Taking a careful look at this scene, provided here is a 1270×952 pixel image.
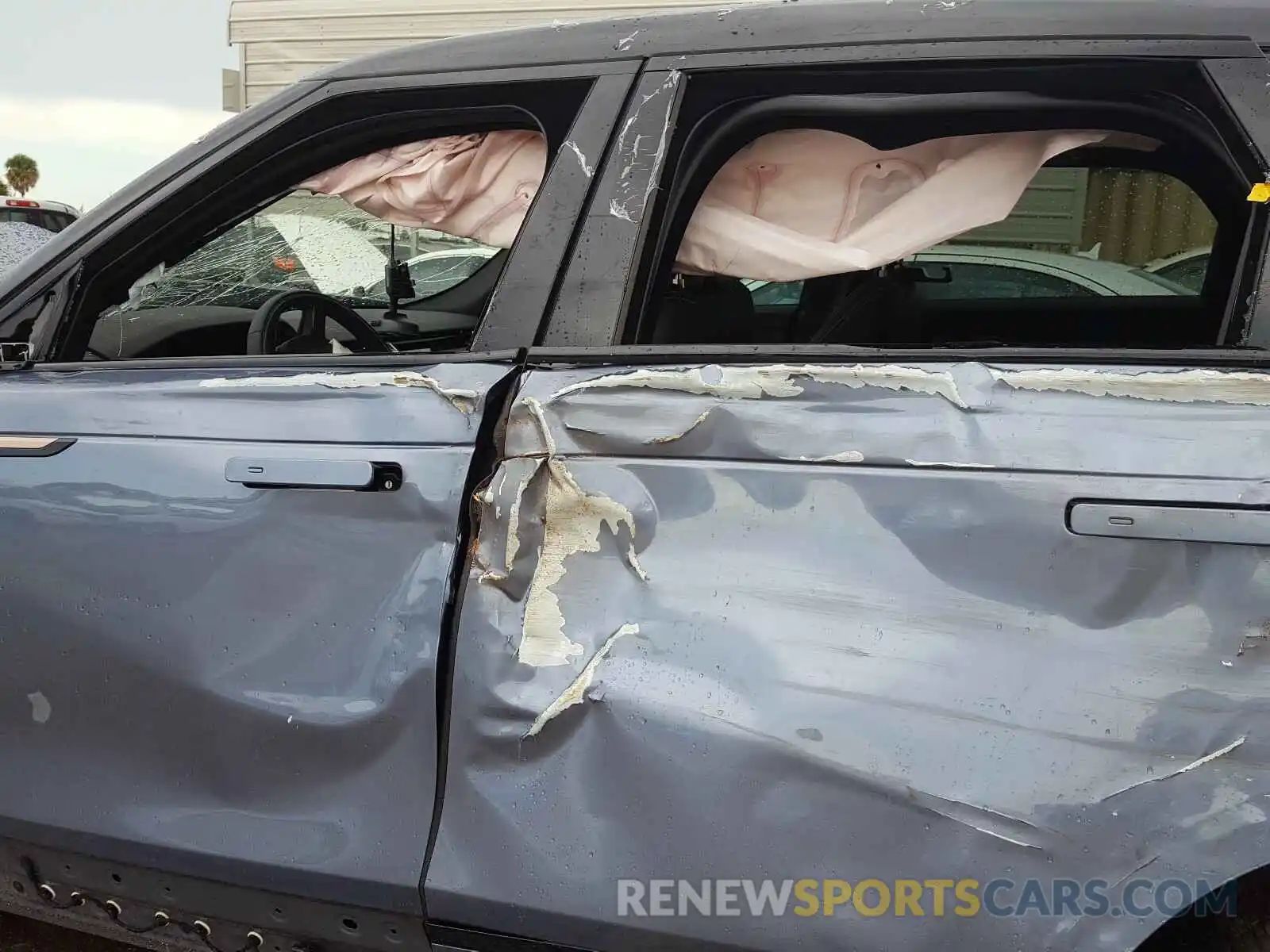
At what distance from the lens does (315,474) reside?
1.45 meters

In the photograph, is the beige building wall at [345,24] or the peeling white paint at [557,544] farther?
the beige building wall at [345,24]

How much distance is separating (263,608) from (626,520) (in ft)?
1.88

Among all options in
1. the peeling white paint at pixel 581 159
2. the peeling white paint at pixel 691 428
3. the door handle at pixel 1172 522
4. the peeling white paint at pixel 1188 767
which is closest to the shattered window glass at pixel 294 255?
the peeling white paint at pixel 581 159

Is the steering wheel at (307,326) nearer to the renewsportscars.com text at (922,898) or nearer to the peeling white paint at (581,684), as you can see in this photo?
the peeling white paint at (581,684)

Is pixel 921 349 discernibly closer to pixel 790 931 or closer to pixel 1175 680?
pixel 1175 680

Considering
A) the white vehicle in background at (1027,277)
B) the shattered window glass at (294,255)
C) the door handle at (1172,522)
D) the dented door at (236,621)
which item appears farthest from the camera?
the white vehicle in background at (1027,277)

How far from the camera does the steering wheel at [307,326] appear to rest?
1.94 m

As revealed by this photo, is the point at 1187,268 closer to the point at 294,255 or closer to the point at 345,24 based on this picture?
the point at 294,255

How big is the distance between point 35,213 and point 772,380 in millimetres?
10036

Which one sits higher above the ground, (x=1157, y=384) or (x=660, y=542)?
(x=1157, y=384)

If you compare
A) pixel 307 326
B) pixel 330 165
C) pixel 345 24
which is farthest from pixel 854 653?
pixel 345 24

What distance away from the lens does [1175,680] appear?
115 centimetres

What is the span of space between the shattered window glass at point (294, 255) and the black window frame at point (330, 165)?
87 mm

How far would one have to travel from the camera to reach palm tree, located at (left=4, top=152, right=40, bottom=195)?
1457 inches
